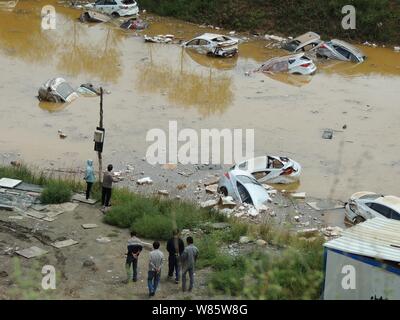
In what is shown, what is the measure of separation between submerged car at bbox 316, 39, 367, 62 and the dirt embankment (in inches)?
134

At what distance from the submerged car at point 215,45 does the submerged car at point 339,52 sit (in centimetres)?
385

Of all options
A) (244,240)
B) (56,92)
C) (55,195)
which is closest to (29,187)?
(55,195)

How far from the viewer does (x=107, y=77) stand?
29.8 meters

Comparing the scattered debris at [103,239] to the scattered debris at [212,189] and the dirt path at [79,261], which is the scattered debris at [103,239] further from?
the scattered debris at [212,189]

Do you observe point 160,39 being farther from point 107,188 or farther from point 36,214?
point 36,214

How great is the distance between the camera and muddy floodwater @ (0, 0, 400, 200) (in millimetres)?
22219

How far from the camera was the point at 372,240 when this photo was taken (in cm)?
1141

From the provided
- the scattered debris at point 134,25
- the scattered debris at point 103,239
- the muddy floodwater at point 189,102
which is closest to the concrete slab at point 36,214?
the scattered debris at point 103,239

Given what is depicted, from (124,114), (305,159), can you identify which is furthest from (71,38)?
(305,159)

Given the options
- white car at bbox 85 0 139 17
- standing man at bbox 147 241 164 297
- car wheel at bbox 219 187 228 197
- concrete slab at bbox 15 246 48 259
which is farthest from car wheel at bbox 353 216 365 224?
white car at bbox 85 0 139 17

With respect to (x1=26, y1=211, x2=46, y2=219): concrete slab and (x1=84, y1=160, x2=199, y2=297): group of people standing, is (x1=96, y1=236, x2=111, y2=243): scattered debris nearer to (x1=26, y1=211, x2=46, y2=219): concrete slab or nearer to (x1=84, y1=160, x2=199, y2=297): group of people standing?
(x1=84, y1=160, x2=199, y2=297): group of people standing

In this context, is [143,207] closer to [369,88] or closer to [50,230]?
[50,230]

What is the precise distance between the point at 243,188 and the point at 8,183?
5.79 meters

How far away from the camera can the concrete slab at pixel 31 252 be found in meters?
13.9
